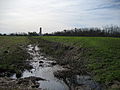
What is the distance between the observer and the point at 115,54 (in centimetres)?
2292

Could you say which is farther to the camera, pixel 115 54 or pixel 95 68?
pixel 115 54

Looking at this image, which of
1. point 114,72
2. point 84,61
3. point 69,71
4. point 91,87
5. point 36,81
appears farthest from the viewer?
point 84,61

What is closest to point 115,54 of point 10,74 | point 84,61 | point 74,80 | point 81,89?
point 84,61

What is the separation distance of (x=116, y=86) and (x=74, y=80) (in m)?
3.74

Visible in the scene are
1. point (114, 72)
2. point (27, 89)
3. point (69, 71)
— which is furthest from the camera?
point (69, 71)

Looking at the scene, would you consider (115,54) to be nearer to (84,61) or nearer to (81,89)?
(84,61)

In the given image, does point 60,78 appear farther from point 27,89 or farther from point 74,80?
point 27,89

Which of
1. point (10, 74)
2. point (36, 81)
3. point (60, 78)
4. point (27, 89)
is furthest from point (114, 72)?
point (10, 74)

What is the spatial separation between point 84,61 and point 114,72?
6.20 m

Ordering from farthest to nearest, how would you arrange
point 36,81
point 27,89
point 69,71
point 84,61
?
point 84,61 < point 69,71 < point 36,81 < point 27,89

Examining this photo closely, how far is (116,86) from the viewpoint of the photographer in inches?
504

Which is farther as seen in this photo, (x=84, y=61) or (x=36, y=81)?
(x=84, y=61)

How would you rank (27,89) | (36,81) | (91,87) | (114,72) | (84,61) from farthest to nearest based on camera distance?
1. (84,61)
2. (114,72)
3. (36,81)
4. (91,87)
5. (27,89)

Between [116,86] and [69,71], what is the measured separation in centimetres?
587
